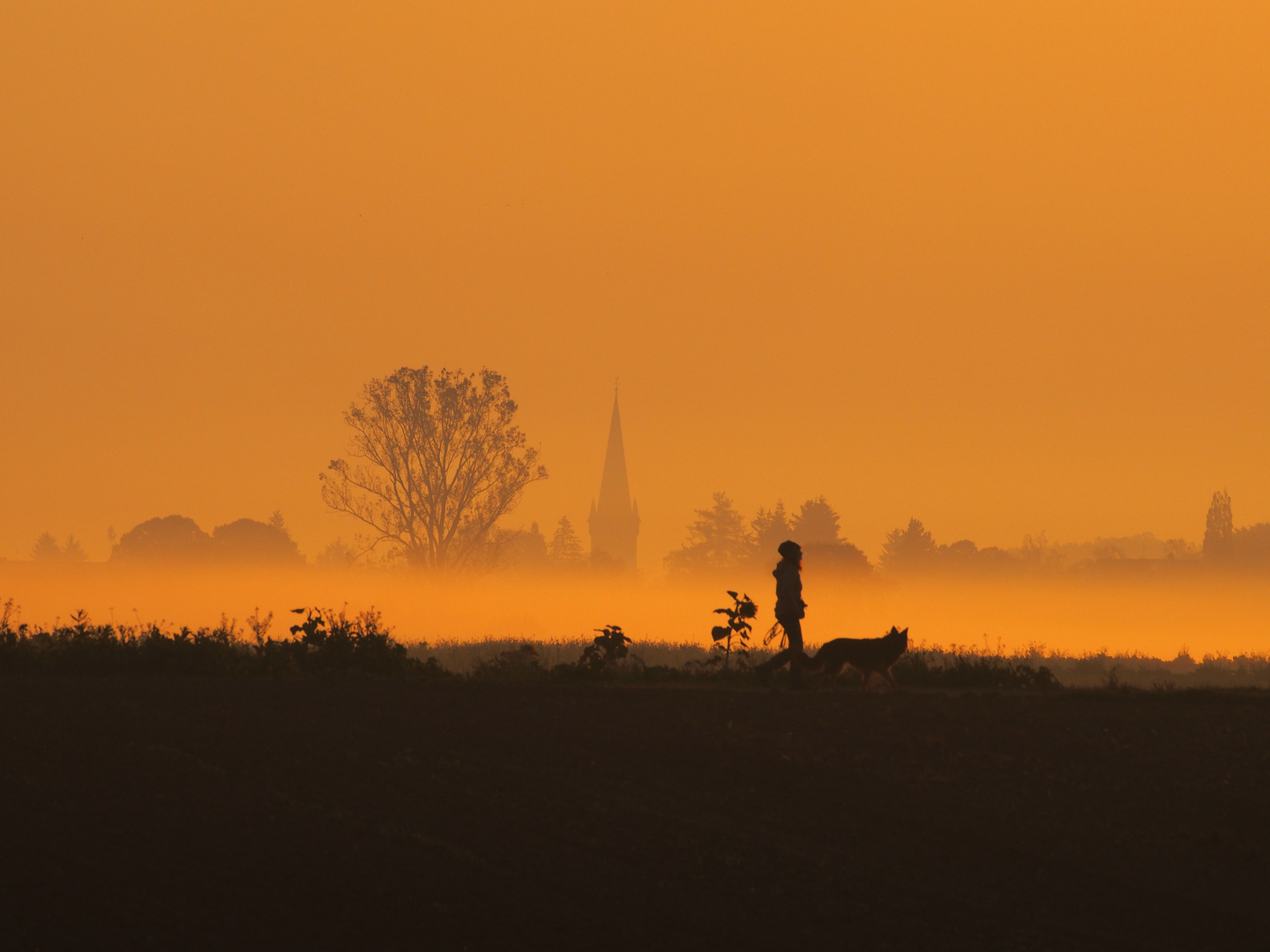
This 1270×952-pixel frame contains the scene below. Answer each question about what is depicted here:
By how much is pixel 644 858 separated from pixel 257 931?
290 centimetres

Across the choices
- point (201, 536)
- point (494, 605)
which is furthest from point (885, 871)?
point (201, 536)

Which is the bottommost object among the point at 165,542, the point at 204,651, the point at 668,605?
the point at 204,651

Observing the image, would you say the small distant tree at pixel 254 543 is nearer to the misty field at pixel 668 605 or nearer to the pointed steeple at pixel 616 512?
the misty field at pixel 668 605

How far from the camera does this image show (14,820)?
9.96 m

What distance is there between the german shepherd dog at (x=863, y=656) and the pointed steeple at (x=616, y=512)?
161860 mm

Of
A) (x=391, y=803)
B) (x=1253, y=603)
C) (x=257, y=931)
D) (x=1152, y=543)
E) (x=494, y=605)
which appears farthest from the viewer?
(x=1152, y=543)

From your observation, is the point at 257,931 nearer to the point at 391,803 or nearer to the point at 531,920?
the point at 531,920

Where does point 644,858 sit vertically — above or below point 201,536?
below

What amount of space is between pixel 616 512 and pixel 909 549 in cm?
9789

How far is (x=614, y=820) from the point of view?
11.0 metres

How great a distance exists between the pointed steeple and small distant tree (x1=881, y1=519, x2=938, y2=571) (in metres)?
92.5

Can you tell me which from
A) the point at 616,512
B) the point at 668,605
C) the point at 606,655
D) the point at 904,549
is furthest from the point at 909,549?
the point at 616,512

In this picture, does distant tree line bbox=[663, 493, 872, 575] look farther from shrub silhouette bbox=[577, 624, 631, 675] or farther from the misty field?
shrub silhouette bbox=[577, 624, 631, 675]

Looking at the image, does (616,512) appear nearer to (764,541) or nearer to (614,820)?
(764,541)
